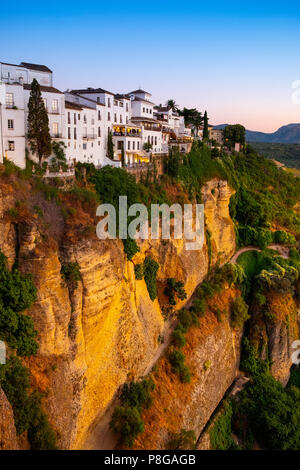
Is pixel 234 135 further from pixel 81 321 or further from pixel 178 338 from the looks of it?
pixel 81 321

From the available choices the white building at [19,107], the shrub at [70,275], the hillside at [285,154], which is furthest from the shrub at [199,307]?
the hillside at [285,154]

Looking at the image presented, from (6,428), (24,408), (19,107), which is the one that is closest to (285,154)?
(19,107)

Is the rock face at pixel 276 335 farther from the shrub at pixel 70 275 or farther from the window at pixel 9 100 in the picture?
the window at pixel 9 100

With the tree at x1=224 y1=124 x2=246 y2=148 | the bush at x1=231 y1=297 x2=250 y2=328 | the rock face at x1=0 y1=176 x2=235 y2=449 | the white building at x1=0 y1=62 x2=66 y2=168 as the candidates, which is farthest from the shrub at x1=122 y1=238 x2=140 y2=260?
the tree at x1=224 y1=124 x2=246 y2=148

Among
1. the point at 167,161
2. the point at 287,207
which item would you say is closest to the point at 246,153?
the point at 287,207

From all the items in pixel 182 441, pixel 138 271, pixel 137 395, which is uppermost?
pixel 138 271

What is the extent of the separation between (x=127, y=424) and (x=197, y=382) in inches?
347

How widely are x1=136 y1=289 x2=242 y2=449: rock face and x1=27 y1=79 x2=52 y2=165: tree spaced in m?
18.3

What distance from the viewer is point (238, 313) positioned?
3581 centimetres

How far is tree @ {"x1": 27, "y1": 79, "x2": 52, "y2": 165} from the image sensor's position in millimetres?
25109

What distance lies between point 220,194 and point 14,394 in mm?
33510

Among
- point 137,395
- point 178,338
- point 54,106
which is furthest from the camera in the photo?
point 178,338

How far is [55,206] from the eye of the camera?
21844 mm
